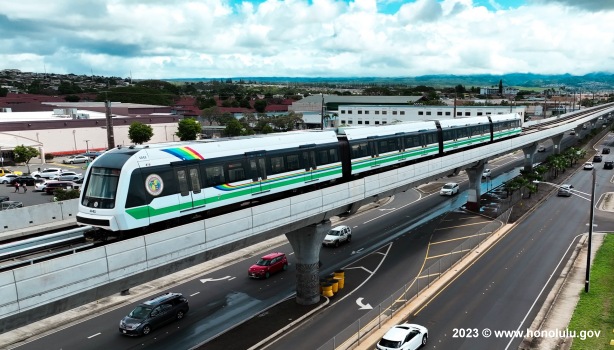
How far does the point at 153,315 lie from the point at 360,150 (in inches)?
652

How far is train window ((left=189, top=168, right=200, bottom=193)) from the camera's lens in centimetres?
2000

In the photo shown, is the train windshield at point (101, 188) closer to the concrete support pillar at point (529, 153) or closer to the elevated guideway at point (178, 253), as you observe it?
the elevated guideway at point (178, 253)

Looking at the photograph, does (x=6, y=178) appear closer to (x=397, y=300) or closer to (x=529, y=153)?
(x=397, y=300)

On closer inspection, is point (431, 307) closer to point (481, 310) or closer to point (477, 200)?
point (481, 310)

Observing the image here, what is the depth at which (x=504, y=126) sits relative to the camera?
2346 inches

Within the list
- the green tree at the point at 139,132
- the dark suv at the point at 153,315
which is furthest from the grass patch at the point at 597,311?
the green tree at the point at 139,132

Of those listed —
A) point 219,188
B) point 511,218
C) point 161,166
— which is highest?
point 161,166

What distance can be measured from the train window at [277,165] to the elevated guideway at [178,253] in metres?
2.06

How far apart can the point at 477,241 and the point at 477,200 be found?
14350 millimetres

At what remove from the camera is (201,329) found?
81.5ft

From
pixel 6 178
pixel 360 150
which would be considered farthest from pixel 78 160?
pixel 360 150

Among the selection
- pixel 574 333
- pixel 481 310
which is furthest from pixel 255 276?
pixel 574 333

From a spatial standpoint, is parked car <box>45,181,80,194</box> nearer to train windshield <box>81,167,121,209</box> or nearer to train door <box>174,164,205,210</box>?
train door <box>174,164,205,210</box>

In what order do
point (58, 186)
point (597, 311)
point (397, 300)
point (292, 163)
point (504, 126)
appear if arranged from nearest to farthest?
point (597, 311) → point (292, 163) → point (397, 300) → point (58, 186) → point (504, 126)
